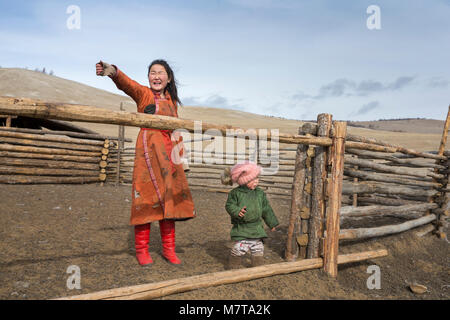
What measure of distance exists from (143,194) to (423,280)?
3209mm

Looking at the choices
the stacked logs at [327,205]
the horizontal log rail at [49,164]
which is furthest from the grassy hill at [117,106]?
the stacked logs at [327,205]

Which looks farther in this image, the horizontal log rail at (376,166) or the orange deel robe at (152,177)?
the horizontal log rail at (376,166)

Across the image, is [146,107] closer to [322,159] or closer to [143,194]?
[143,194]

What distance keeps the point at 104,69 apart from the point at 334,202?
2241mm

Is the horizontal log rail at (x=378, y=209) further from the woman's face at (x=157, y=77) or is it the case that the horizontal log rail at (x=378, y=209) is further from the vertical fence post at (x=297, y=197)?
the woman's face at (x=157, y=77)

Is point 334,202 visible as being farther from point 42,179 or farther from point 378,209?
point 42,179

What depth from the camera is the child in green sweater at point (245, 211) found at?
272cm

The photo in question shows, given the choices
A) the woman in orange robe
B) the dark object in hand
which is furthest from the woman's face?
the dark object in hand

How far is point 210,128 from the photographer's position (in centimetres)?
226

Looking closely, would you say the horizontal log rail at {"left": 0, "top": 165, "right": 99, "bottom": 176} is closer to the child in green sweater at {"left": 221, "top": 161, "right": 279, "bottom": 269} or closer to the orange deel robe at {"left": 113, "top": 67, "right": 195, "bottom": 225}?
the orange deel robe at {"left": 113, "top": 67, "right": 195, "bottom": 225}

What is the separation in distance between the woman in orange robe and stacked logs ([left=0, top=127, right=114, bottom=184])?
23.0 feet

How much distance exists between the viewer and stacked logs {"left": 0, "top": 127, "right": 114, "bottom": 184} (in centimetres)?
823

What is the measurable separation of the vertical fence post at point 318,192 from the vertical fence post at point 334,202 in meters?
0.09
